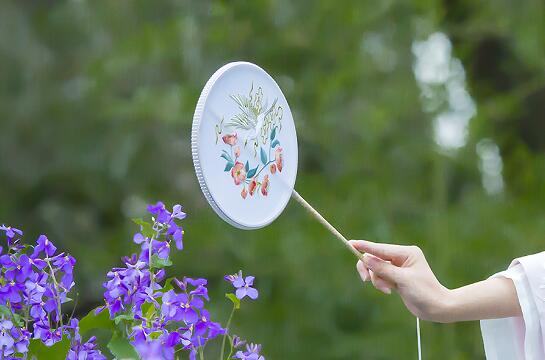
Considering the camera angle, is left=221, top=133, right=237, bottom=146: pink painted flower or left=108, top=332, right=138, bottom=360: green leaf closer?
left=108, top=332, right=138, bottom=360: green leaf

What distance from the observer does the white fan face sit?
1.21 m

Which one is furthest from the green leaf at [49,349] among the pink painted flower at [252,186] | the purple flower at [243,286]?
the pink painted flower at [252,186]

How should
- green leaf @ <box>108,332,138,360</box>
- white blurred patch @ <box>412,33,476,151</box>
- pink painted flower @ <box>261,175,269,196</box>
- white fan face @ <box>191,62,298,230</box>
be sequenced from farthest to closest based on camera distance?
white blurred patch @ <box>412,33,476,151</box>, pink painted flower @ <box>261,175,269,196</box>, white fan face @ <box>191,62,298,230</box>, green leaf @ <box>108,332,138,360</box>

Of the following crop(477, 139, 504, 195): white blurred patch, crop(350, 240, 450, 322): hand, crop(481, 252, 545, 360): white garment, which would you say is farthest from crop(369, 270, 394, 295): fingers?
crop(477, 139, 504, 195): white blurred patch

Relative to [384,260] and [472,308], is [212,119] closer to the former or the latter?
[384,260]

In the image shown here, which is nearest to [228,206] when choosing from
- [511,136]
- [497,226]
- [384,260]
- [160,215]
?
[160,215]

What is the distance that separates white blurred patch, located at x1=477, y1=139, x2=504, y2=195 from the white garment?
118 inches

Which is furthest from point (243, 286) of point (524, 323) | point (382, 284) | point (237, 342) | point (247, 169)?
point (524, 323)

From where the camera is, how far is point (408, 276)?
135 cm

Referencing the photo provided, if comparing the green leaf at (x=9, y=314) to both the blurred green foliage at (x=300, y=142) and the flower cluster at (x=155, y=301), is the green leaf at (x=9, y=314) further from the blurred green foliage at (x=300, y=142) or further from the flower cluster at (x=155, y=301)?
the blurred green foliage at (x=300, y=142)

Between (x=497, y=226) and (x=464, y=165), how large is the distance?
31 centimetres

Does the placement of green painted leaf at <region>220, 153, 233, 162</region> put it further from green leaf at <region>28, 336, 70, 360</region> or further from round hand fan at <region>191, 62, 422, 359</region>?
green leaf at <region>28, 336, 70, 360</region>

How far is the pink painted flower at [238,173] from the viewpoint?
49.7 inches

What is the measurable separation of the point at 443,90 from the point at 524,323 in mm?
2692
